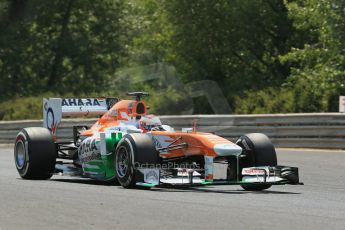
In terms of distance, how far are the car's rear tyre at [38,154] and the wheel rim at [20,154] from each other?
13 cm

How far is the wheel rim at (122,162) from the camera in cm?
1230

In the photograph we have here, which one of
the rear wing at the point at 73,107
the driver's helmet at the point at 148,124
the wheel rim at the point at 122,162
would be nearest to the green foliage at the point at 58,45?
the rear wing at the point at 73,107

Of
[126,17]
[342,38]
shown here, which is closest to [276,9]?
[342,38]

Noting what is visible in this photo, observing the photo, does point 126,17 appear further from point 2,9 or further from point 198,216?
point 198,216

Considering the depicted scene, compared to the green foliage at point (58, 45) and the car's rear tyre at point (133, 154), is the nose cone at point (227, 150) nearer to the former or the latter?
the car's rear tyre at point (133, 154)

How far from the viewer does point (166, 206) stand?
10.1 m

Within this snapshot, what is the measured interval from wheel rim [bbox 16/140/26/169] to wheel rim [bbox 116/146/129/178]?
239 centimetres

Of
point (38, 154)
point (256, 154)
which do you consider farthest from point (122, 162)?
point (38, 154)

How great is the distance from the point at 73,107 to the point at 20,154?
4.36ft

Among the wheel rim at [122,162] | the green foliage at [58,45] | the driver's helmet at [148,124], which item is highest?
the green foliage at [58,45]

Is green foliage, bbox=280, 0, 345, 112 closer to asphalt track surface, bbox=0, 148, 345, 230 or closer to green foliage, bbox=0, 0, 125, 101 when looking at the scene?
asphalt track surface, bbox=0, 148, 345, 230

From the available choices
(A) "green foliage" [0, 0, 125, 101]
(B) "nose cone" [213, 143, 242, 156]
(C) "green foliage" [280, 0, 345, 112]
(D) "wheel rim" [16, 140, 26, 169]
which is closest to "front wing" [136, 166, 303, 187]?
(B) "nose cone" [213, 143, 242, 156]

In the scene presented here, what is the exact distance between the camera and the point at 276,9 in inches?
1380

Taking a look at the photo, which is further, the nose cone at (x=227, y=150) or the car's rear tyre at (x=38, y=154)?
the car's rear tyre at (x=38, y=154)
